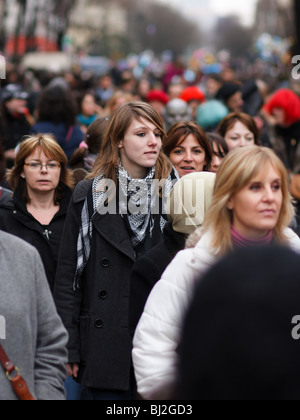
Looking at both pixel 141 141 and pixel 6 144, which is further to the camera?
pixel 6 144

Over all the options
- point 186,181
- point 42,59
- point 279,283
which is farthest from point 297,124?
point 42,59

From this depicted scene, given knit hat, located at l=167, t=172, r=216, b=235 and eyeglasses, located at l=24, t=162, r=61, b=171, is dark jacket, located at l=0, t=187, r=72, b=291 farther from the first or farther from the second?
knit hat, located at l=167, t=172, r=216, b=235

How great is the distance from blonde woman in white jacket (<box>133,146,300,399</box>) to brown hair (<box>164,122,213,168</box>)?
2408 mm

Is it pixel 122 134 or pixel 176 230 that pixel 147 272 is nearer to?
pixel 176 230

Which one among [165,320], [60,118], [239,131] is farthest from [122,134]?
[60,118]

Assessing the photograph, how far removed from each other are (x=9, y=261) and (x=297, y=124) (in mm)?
7882

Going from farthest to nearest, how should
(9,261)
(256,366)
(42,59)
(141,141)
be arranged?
(42,59) → (141,141) → (9,261) → (256,366)

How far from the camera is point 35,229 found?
225 inches

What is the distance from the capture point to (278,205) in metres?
3.59

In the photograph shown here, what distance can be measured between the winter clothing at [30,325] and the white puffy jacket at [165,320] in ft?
1.01

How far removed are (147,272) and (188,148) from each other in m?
2.07

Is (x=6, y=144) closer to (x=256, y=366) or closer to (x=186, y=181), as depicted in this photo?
(x=186, y=181)

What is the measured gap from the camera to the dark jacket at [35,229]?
5.67m
